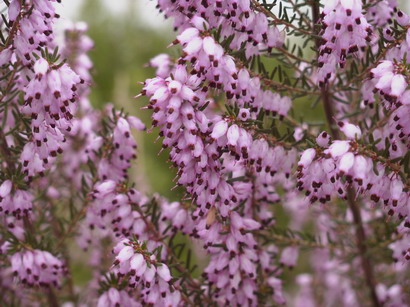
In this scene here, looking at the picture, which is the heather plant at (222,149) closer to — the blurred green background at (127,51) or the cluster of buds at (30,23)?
the cluster of buds at (30,23)

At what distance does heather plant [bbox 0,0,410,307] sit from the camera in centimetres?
287

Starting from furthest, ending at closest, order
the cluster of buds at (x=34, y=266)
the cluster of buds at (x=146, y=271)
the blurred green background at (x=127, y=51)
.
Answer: the blurred green background at (x=127, y=51), the cluster of buds at (x=34, y=266), the cluster of buds at (x=146, y=271)

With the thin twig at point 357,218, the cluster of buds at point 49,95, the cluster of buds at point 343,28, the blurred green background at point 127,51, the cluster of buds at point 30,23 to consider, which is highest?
the blurred green background at point 127,51

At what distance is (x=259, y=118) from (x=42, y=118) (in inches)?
42.6

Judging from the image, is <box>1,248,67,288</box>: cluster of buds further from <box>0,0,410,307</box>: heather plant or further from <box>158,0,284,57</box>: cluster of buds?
<box>158,0,284,57</box>: cluster of buds

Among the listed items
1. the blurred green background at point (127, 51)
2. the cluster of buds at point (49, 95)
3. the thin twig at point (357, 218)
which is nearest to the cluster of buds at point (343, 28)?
the thin twig at point (357, 218)

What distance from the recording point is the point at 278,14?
3475 mm

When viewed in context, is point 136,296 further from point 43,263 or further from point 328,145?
point 328,145

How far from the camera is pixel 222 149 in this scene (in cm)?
300

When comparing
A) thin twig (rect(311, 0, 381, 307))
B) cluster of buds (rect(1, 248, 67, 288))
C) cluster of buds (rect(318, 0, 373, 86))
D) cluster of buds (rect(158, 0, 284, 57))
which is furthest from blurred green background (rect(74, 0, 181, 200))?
cluster of buds (rect(318, 0, 373, 86))

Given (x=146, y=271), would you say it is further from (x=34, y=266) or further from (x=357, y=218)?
(x=357, y=218)

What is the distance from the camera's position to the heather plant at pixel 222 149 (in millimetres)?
2869

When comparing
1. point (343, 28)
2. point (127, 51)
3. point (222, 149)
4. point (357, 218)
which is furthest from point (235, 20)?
point (127, 51)

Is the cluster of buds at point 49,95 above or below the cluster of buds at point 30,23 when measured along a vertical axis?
below
